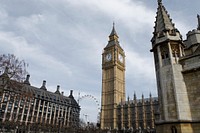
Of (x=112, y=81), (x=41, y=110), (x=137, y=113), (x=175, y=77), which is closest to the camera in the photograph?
(x=175, y=77)

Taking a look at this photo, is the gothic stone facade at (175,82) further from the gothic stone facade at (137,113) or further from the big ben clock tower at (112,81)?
the big ben clock tower at (112,81)

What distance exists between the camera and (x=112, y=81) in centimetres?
9181

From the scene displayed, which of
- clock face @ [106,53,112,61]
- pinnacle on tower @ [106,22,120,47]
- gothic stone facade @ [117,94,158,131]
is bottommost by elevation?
gothic stone facade @ [117,94,158,131]

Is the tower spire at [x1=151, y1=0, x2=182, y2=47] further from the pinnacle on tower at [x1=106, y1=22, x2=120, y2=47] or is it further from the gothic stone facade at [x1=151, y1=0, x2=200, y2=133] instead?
the pinnacle on tower at [x1=106, y1=22, x2=120, y2=47]

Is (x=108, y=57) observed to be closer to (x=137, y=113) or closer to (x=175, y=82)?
(x=137, y=113)

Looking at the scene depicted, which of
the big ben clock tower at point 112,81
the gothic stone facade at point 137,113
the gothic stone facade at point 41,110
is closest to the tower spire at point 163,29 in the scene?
the gothic stone facade at point 41,110

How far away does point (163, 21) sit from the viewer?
16375 millimetres

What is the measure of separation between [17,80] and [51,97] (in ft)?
230

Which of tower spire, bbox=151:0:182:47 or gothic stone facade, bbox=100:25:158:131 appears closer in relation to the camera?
tower spire, bbox=151:0:182:47

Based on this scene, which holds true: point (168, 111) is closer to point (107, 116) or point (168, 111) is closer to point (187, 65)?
point (187, 65)

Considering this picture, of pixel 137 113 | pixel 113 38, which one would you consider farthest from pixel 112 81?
pixel 113 38

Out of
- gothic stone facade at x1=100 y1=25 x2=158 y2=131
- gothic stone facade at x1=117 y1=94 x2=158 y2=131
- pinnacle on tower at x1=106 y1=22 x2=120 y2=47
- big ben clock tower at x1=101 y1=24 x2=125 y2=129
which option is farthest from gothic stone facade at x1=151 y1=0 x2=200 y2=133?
pinnacle on tower at x1=106 y1=22 x2=120 y2=47

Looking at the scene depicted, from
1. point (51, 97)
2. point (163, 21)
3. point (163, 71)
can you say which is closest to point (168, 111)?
point (163, 71)

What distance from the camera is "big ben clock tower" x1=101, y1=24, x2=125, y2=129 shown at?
278 ft
